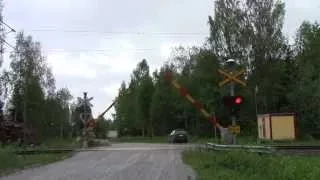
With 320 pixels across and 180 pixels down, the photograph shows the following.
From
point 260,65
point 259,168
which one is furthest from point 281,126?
point 259,168

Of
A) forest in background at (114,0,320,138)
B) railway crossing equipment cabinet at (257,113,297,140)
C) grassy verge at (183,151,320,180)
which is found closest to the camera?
grassy verge at (183,151,320,180)

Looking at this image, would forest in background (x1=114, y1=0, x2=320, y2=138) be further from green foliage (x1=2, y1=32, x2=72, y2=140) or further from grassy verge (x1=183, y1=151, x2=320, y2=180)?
grassy verge (x1=183, y1=151, x2=320, y2=180)

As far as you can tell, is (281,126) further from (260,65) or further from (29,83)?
(29,83)

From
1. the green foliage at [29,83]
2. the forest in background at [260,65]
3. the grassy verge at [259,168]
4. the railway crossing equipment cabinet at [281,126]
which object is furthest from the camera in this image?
the green foliage at [29,83]

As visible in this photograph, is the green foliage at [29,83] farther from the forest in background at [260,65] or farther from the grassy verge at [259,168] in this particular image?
the grassy verge at [259,168]

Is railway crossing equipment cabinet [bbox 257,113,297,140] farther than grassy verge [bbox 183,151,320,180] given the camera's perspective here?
Yes

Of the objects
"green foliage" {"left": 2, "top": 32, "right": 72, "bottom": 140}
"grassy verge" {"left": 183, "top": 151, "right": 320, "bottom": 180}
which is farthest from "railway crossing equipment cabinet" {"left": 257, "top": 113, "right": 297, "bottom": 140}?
"green foliage" {"left": 2, "top": 32, "right": 72, "bottom": 140}

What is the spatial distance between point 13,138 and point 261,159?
41851mm

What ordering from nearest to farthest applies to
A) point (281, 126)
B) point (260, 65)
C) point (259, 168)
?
point (259, 168), point (281, 126), point (260, 65)

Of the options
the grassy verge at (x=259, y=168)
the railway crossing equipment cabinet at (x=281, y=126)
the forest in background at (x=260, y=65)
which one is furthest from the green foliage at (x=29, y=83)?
the grassy verge at (x=259, y=168)

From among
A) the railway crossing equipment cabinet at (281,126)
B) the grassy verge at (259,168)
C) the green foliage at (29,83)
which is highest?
the green foliage at (29,83)

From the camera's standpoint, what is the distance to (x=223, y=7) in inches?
3132

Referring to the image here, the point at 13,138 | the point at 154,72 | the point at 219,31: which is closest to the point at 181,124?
the point at 154,72

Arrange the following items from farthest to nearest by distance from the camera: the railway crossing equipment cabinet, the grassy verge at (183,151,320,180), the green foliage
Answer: the green foliage, the railway crossing equipment cabinet, the grassy verge at (183,151,320,180)
